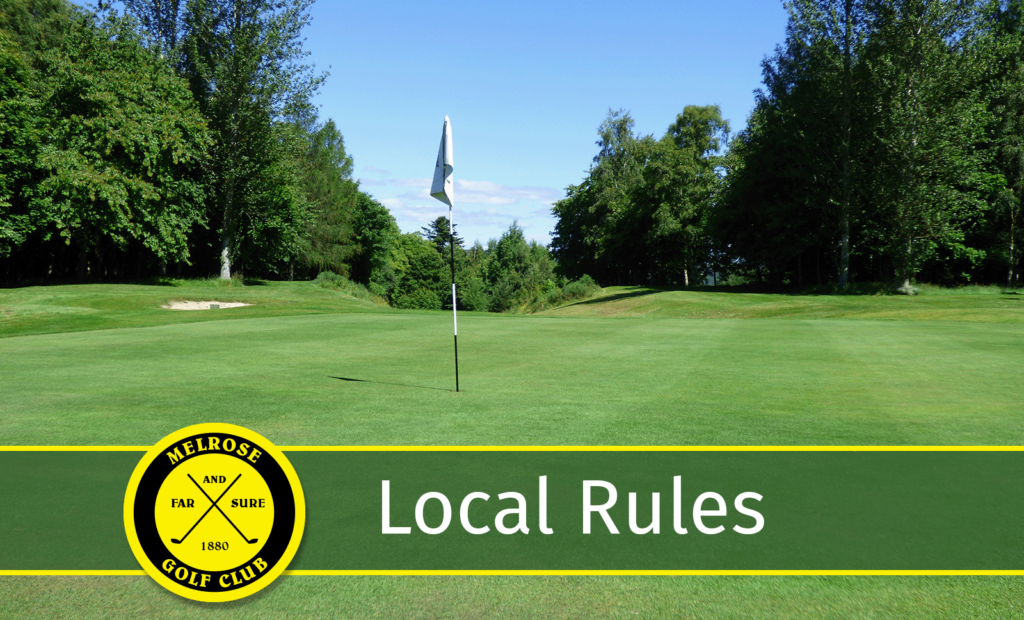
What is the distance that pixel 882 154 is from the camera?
35.8 m

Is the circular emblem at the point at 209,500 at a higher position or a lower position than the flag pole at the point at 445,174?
lower

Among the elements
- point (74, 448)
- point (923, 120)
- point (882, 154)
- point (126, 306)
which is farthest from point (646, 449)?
point (882, 154)

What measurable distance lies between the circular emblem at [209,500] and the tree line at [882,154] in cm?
3845

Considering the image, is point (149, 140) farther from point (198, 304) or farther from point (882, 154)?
point (882, 154)

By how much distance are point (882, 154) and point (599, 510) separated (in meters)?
38.1

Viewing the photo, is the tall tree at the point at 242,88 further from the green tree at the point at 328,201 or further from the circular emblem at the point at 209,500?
the circular emblem at the point at 209,500

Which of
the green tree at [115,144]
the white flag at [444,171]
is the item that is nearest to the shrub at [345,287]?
the green tree at [115,144]

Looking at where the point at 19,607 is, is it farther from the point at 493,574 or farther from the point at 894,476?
the point at 894,476

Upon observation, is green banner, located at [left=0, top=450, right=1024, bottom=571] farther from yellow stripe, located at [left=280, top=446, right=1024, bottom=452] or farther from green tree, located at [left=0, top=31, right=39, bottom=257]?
green tree, located at [left=0, top=31, right=39, bottom=257]

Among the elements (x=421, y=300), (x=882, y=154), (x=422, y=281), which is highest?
(x=882, y=154)

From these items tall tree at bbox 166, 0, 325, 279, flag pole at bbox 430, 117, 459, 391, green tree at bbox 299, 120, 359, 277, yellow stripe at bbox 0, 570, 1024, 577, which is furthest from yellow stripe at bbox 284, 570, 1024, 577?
green tree at bbox 299, 120, 359, 277

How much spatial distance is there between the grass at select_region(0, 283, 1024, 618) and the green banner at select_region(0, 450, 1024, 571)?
24cm

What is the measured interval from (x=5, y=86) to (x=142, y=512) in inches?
1699

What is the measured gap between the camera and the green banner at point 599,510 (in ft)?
11.3
